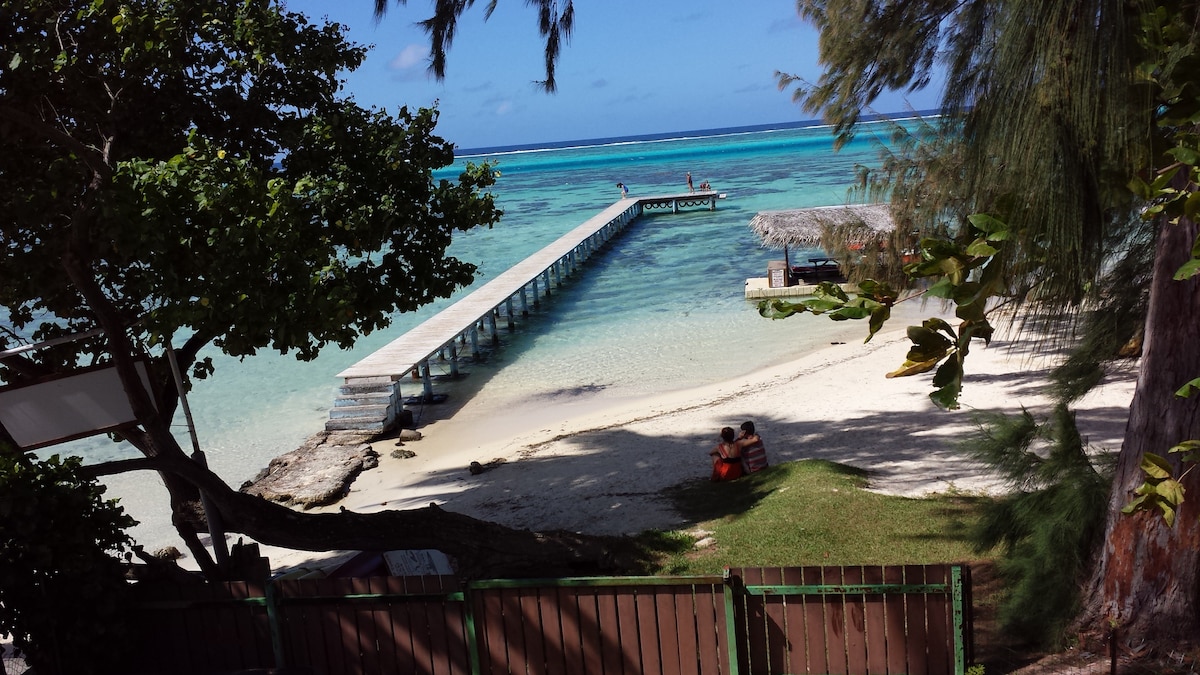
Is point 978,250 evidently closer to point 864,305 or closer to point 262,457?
point 864,305

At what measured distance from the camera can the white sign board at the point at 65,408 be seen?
7.48 m

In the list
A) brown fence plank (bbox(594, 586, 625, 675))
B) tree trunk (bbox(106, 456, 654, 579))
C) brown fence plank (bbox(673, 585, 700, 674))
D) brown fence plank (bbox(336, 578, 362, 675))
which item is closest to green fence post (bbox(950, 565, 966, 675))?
brown fence plank (bbox(673, 585, 700, 674))

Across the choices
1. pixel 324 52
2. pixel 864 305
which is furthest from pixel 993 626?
pixel 324 52

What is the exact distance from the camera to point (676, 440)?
14.5m

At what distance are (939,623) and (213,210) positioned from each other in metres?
5.94

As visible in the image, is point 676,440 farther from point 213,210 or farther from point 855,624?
point 855,624

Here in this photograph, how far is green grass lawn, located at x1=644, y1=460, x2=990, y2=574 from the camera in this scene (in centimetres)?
846

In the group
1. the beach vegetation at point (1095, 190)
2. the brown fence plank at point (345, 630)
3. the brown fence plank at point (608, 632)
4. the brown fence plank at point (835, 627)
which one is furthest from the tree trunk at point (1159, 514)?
the brown fence plank at point (345, 630)

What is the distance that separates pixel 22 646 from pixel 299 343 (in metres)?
3.01

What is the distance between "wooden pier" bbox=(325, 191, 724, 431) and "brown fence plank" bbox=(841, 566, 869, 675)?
1336cm

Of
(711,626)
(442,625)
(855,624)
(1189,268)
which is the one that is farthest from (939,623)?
(1189,268)

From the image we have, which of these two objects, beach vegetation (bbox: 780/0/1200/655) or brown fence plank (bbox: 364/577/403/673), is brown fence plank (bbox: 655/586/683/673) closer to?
brown fence plank (bbox: 364/577/403/673)

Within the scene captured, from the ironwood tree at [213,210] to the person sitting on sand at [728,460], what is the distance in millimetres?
2664

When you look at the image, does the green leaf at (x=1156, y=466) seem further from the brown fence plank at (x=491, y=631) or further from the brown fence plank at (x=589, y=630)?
the brown fence plank at (x=491, y=631)
